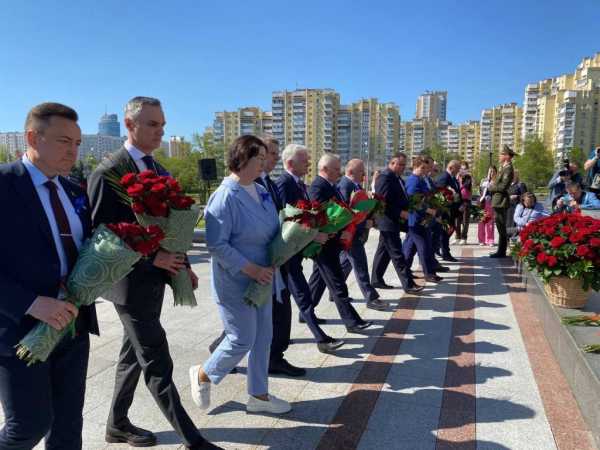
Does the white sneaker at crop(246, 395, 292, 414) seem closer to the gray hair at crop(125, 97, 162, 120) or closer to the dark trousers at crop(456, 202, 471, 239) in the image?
the gray hair at crop(125, 97, 162, 120)

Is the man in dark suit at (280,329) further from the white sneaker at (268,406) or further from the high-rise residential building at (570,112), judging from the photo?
the high-rise residential building at (570,112)

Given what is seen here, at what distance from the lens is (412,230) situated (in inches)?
289

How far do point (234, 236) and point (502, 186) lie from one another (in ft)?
25.0

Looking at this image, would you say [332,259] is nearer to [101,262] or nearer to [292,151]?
[292,151]

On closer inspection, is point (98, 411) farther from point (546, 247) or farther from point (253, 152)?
point (546, 247)

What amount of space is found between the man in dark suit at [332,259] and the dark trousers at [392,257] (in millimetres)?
1768

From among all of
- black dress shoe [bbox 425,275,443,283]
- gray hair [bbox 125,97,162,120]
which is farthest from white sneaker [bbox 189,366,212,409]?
black dress shoe [bbox 425,275,443,283]

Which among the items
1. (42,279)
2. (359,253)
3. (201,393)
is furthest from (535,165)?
(42,279)

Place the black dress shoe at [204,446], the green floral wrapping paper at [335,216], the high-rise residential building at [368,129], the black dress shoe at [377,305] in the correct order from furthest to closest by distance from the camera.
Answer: the high-rise residential building at [368,129] < the black dress shoe at [377,305] < the green floral wrapping paper at [335,216] < the black dress shoe at [204,446]

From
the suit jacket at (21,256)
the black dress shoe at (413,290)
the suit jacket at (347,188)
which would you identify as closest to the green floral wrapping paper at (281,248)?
the suit jacket at (21,256)

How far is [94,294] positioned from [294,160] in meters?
2.71

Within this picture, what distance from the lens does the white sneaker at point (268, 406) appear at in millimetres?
3215

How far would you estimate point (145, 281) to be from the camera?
2.57 m

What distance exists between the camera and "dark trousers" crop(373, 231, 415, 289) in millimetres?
6566
